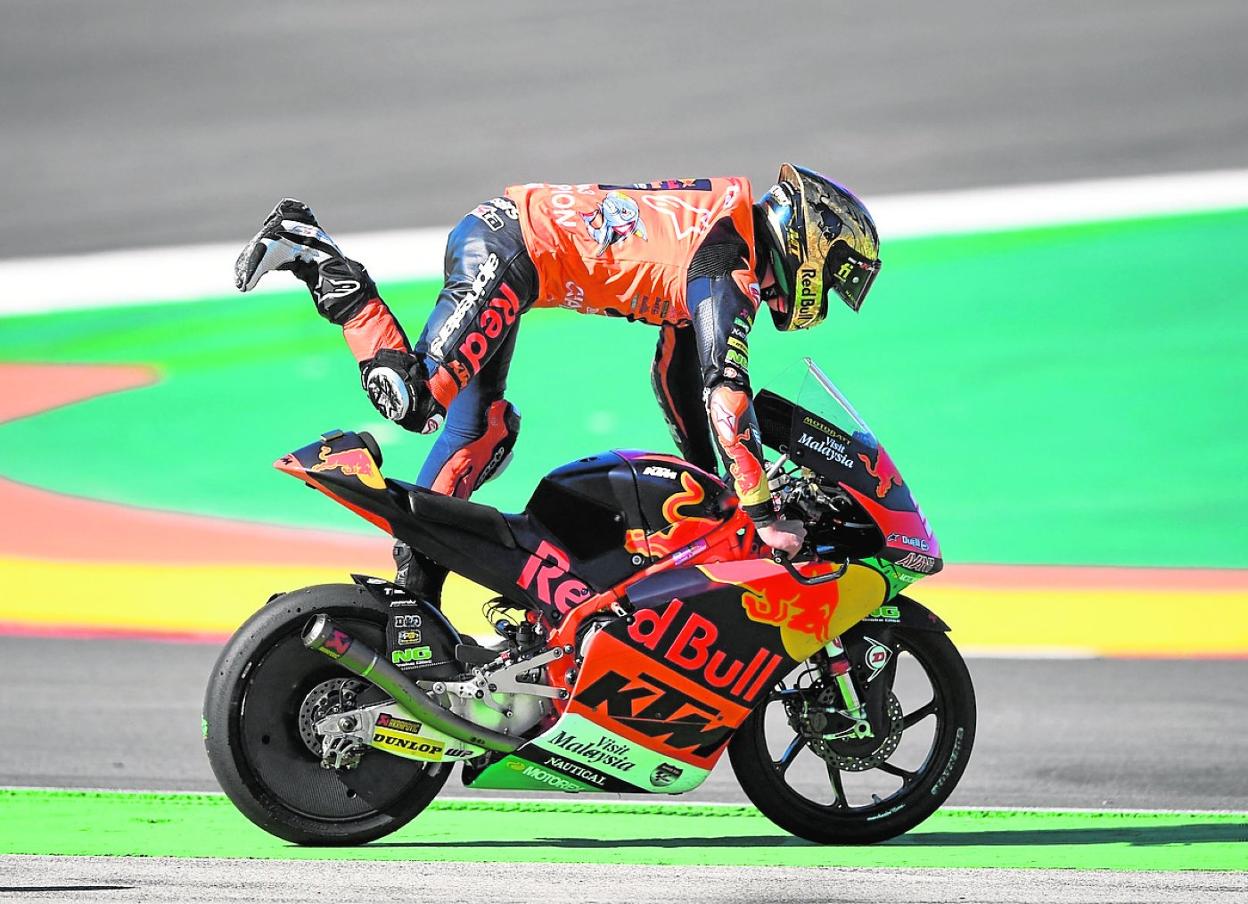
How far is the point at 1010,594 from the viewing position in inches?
392

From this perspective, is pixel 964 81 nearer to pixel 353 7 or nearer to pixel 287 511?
pixel 353 7

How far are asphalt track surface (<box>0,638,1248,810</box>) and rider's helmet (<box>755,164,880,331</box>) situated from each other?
6.26 ft

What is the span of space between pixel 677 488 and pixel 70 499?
7.23 metres

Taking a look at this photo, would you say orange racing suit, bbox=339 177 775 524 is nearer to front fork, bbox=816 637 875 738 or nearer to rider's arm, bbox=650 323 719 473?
rider's arm, bbox=650 323 719 473

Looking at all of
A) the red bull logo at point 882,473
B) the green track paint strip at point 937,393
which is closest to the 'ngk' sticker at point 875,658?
the red bull logo at point 882,473

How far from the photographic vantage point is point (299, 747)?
5137 millimetres

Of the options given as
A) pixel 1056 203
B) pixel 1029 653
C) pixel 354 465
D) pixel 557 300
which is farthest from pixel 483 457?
pixel 1056 203

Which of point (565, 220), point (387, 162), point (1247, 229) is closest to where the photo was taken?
point (565, 220)

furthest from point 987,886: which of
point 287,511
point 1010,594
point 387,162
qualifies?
point 387,162

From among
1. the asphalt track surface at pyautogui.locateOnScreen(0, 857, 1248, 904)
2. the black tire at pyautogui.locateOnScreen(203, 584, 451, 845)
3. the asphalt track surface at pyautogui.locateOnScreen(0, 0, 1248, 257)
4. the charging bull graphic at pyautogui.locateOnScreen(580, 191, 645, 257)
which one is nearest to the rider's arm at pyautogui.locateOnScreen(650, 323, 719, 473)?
the charging bull graphic at pyautogui.locateOnScreen(580, 191, 645, 257)

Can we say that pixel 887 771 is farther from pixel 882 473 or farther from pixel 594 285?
pixel 594 285

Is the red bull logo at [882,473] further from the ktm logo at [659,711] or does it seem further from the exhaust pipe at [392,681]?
the exhaust pipe at [392,681]

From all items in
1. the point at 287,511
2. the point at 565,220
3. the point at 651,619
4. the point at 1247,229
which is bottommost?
the point at 287,511

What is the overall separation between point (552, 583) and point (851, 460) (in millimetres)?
968
